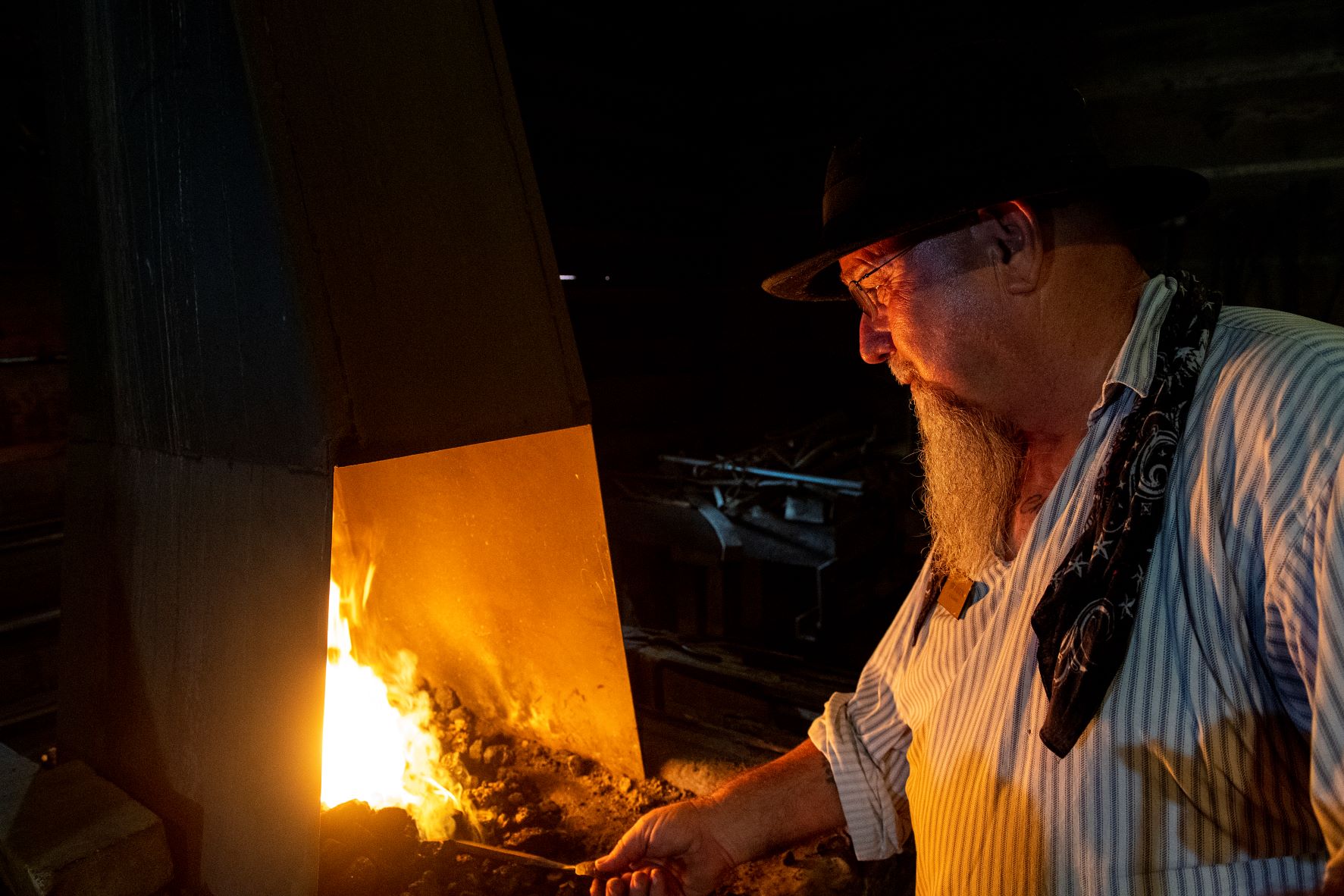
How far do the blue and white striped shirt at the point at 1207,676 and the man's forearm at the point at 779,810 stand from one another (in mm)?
460

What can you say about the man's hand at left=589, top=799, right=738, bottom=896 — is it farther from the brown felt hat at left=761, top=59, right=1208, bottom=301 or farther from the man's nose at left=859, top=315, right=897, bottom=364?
the brown felt hat at left=761, top=59, right=1208, bottom=301

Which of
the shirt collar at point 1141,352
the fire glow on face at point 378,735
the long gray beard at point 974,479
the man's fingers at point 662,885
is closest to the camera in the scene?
the shirt collar at point 1141,352

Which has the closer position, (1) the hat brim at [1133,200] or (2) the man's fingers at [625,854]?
(1) the hat brim at [1133,200]

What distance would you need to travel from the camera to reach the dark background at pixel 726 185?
3.87 metres

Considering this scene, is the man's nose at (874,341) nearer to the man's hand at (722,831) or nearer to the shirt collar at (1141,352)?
the shirt collar at (1141,352)

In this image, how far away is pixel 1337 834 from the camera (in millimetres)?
880

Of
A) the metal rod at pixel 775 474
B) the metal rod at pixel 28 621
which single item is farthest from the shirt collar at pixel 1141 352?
the metal rod at pixel 28 621

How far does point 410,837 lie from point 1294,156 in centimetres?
583

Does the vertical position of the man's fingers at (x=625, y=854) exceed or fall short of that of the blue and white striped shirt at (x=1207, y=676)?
it falls short

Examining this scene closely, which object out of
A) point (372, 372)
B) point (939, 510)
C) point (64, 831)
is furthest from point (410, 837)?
point (939, 510)

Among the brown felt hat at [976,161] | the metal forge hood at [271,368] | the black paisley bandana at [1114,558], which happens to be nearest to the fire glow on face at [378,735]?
the metal forge hood at [271,368]

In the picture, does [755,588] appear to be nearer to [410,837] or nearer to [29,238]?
[410,837]

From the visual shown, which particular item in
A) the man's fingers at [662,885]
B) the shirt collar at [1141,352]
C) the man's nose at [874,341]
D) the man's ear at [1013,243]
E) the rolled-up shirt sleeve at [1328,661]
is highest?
the man's ear at [1013,243]

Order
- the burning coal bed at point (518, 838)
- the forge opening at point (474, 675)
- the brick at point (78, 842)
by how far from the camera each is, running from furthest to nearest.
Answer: the forge opening at point (474, 675), the burning coal bed at point (518, 838), the brick at point (78, 842)
